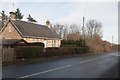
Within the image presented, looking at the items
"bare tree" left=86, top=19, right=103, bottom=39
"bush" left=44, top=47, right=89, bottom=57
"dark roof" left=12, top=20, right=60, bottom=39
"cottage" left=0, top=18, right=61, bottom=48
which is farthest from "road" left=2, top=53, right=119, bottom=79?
"bare tree" left=86, top=19, right=103, bottom=39

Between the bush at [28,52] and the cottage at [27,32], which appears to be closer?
the bush at [28,52]

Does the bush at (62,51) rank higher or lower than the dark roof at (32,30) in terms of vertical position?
lower

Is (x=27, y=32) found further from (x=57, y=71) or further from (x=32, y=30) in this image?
(x=57, y=71)

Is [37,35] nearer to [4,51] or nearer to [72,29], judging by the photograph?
[4,51]

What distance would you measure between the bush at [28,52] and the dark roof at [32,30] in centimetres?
1617

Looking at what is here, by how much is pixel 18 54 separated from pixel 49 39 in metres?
28.1

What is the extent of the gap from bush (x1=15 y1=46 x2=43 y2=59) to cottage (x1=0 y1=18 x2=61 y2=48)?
629 inches

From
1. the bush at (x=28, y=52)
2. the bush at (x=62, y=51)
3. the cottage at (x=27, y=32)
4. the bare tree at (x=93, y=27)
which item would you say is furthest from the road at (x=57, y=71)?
the bare tree at (x=93, y=27)

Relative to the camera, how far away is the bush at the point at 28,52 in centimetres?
3044

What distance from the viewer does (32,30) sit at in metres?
54.1

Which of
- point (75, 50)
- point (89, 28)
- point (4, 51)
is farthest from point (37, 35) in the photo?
point (89, 28)

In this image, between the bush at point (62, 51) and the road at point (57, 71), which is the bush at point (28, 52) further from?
the road at point (57, 71)

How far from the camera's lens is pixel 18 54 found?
3044 centimetres

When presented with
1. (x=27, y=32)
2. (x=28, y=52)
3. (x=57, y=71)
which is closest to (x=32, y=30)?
(x=27, y=32)
